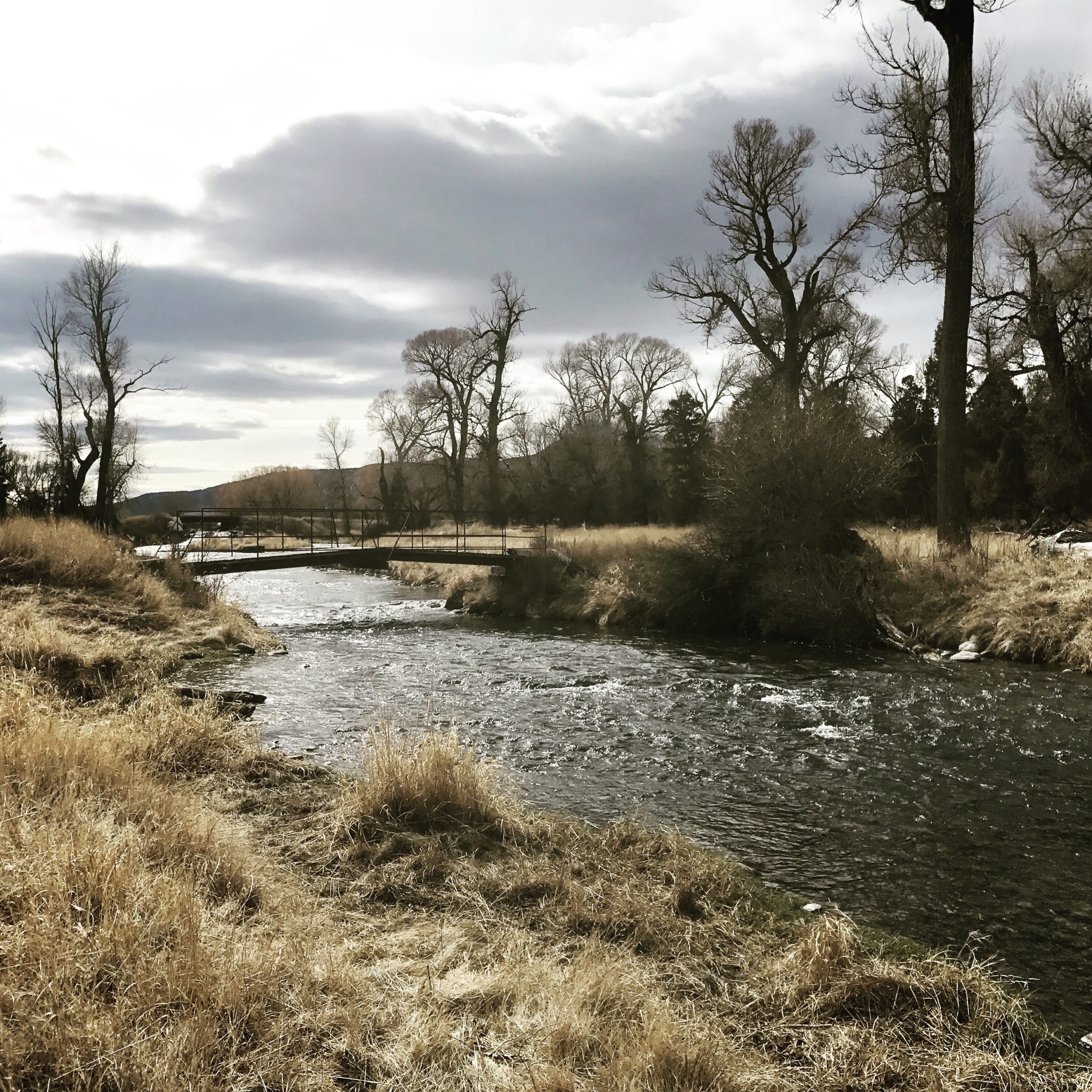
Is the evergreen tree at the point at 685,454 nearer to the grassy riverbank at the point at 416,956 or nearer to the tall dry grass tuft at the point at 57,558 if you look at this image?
the tall dry grass tuft at the point at 57,558

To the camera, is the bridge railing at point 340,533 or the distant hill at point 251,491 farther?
the distant hill at point 251,491

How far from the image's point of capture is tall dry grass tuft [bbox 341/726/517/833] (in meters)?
5.94

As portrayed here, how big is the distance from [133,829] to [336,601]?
863 inches

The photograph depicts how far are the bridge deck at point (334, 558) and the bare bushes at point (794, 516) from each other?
7107 mm

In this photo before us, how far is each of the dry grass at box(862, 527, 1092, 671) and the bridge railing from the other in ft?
33.2

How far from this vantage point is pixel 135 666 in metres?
11.2

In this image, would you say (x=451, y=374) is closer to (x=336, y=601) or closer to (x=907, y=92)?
(x=336, y=601)

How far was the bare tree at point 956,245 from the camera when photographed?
1616 centimetres

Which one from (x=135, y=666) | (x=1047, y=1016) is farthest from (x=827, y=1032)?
(x=135, y=666)

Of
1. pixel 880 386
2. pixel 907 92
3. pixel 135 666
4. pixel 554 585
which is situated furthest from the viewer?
pixel 880 386

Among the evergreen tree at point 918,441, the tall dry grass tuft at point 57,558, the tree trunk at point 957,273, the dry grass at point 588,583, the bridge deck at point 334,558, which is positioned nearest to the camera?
the tall dry grass tuft at point 57,558

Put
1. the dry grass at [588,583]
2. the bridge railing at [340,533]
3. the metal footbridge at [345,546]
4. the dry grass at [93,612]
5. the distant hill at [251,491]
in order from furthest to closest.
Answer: the distant hill at [251,491], the bridge railing at [340,533], the metal footbridge at [345,546], the dry grass at [588,583], the dry grass at [93,612]

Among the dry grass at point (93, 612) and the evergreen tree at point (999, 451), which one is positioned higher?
the evergreen tree at point (999, 451)

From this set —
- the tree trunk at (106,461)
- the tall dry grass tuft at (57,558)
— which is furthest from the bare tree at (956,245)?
the tree trunk at (106,461)
